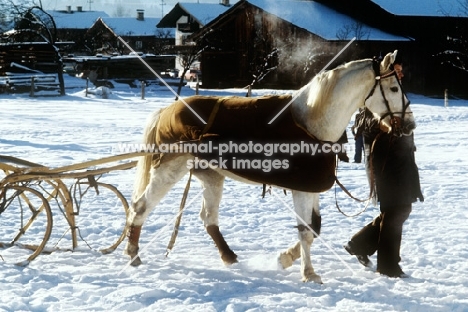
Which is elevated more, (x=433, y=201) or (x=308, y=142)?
(x=308, y=142)

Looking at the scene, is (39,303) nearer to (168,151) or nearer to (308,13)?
(168,151)

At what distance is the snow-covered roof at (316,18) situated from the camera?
33438 millimetres

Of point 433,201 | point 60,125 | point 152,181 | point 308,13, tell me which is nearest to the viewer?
point 152,181

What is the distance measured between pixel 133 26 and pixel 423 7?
37.4 m

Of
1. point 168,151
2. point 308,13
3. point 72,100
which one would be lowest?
point 72,100

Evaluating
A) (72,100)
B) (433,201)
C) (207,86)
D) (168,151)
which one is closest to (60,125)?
(72,100)

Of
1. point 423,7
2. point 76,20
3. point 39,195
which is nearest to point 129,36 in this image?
point 76,20

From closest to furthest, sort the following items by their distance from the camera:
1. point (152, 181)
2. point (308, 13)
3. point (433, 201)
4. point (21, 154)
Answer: point (152, 181) → point (433, 201) → point (21, 154) → point (308, 13)

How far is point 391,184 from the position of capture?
548cm

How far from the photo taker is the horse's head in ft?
16.1

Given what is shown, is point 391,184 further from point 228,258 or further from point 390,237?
point 228,258

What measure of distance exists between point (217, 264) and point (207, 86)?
1264 inches

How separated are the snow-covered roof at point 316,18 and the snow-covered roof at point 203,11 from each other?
38.5 feet

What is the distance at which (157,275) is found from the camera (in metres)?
5.45
